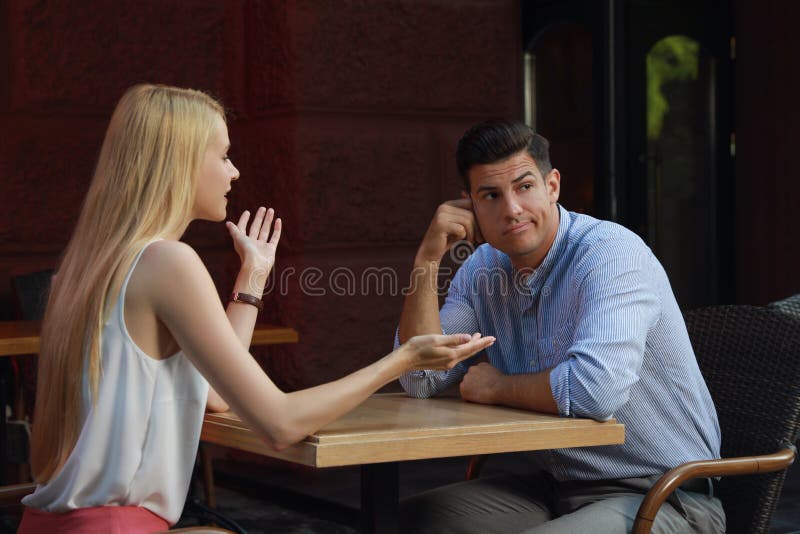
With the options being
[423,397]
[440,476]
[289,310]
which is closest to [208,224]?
[289,310]

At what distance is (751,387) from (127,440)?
1.42 m

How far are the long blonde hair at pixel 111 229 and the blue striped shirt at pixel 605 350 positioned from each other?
0.87 m

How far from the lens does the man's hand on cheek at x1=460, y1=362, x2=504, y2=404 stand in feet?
8.07

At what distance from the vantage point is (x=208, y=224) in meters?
5.09

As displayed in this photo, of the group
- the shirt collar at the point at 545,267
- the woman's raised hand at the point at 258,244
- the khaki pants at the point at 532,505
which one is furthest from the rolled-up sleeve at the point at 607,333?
the woman's raised hand at the point at 258,244

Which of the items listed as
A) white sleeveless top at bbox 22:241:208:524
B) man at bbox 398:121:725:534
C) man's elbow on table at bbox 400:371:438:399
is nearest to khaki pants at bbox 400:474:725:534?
man at bbox 398:121:725:534

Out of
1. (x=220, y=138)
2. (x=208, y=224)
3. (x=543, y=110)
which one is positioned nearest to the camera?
(x=220, y=138)

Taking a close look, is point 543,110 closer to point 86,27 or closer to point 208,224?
point 208,224

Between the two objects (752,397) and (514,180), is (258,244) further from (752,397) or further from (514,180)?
(752,397)

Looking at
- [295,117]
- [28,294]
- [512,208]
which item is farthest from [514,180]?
[28,294]

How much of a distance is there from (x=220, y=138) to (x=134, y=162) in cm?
20

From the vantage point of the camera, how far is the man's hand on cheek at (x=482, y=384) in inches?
96.8

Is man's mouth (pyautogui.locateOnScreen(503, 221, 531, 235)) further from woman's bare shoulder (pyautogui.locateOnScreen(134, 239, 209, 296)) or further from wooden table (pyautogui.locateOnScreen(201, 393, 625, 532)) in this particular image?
woman's bare shoulder (pyautogui.locateOnScreen(134, 239, 209, 296))

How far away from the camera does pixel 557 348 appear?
2.63 m
